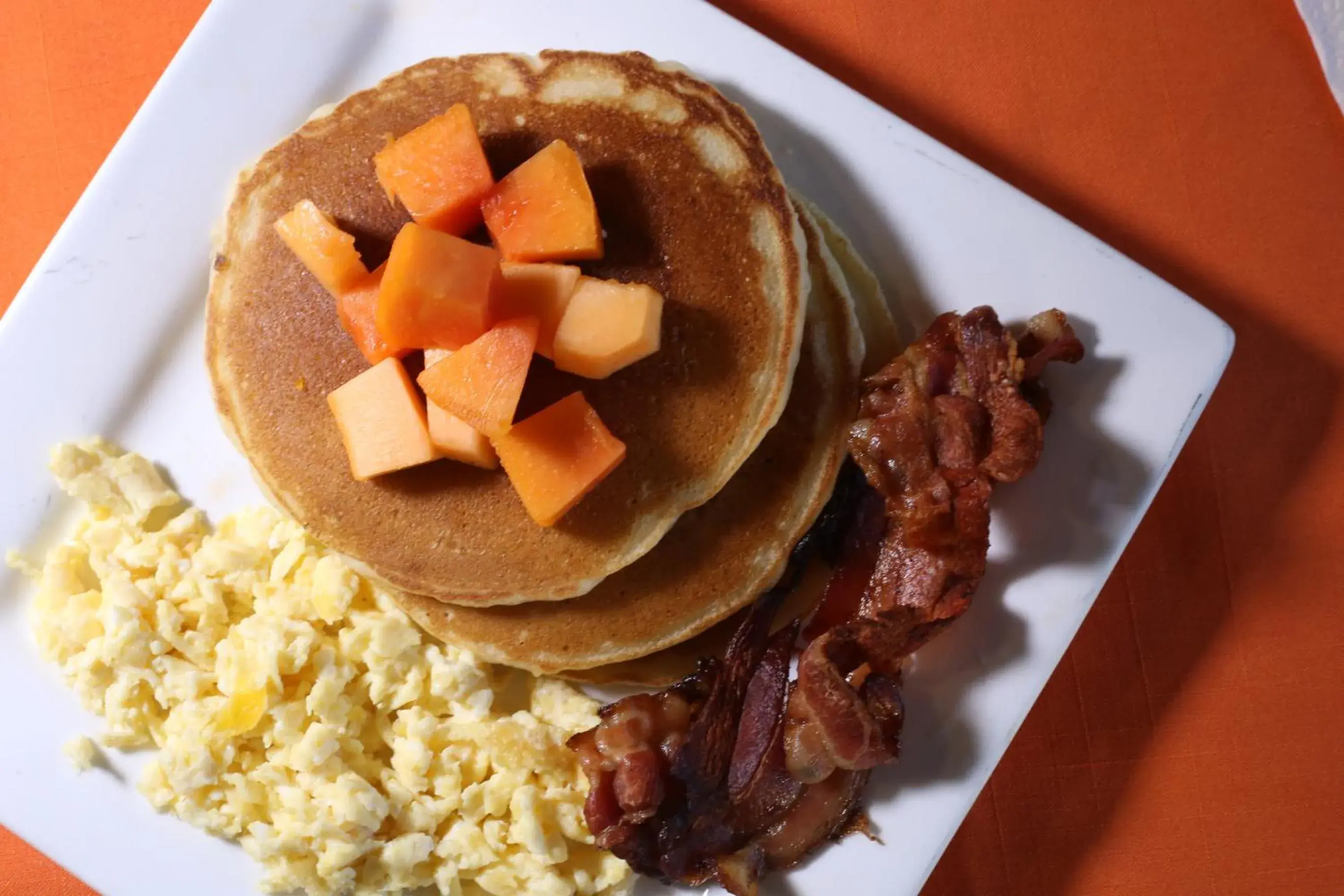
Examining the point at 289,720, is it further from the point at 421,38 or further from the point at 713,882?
the point at 421,38

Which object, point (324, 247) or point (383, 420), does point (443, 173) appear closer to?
point (324, 247)

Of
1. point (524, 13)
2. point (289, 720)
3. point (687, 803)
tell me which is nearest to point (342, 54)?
point (524, 13)

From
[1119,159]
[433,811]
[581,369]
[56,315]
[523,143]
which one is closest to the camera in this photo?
[581,369]

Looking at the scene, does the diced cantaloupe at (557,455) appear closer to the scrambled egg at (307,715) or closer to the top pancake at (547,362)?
the top pancake at (547,362)

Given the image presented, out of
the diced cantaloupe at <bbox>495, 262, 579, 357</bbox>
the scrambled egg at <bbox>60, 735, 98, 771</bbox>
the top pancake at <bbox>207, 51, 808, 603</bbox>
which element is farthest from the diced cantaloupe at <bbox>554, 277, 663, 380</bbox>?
the scrambled egg at <bbox>60, 735, 98, 771</bbox>

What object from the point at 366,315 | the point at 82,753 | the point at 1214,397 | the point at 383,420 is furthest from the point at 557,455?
the point at 1214,397
